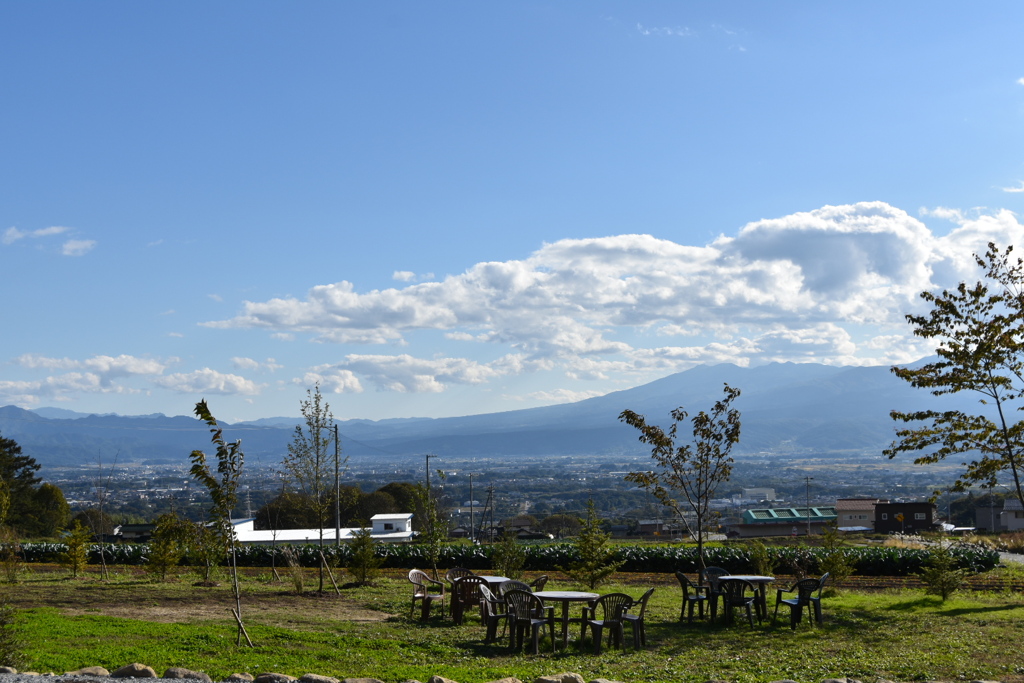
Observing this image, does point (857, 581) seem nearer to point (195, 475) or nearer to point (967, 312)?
point (967, 312)

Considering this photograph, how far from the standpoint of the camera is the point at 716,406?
18.8 meters

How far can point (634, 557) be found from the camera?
30.4 metres

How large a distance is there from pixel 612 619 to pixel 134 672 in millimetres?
6492

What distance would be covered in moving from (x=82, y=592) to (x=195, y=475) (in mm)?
9294

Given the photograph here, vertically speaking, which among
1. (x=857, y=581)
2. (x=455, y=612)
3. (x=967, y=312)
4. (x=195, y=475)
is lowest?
(x=857, y=581)

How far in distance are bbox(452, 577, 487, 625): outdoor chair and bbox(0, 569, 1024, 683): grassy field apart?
0.84 ft

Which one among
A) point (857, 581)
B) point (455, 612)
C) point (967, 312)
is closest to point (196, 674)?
point (455, 612)

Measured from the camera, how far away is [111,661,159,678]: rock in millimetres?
9016

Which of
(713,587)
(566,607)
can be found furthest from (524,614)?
(713,587)

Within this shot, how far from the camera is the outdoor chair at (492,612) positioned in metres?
12.9

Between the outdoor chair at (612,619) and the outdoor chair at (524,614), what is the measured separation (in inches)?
24.4

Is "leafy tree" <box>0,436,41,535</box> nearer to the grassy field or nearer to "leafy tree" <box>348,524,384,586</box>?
"leafy tree" <box>348,524,384,586</box>

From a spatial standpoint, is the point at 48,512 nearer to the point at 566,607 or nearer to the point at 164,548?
the point at 164,548

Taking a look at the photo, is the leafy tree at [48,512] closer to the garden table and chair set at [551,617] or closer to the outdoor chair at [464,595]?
the outdoor chair at [464,595]
